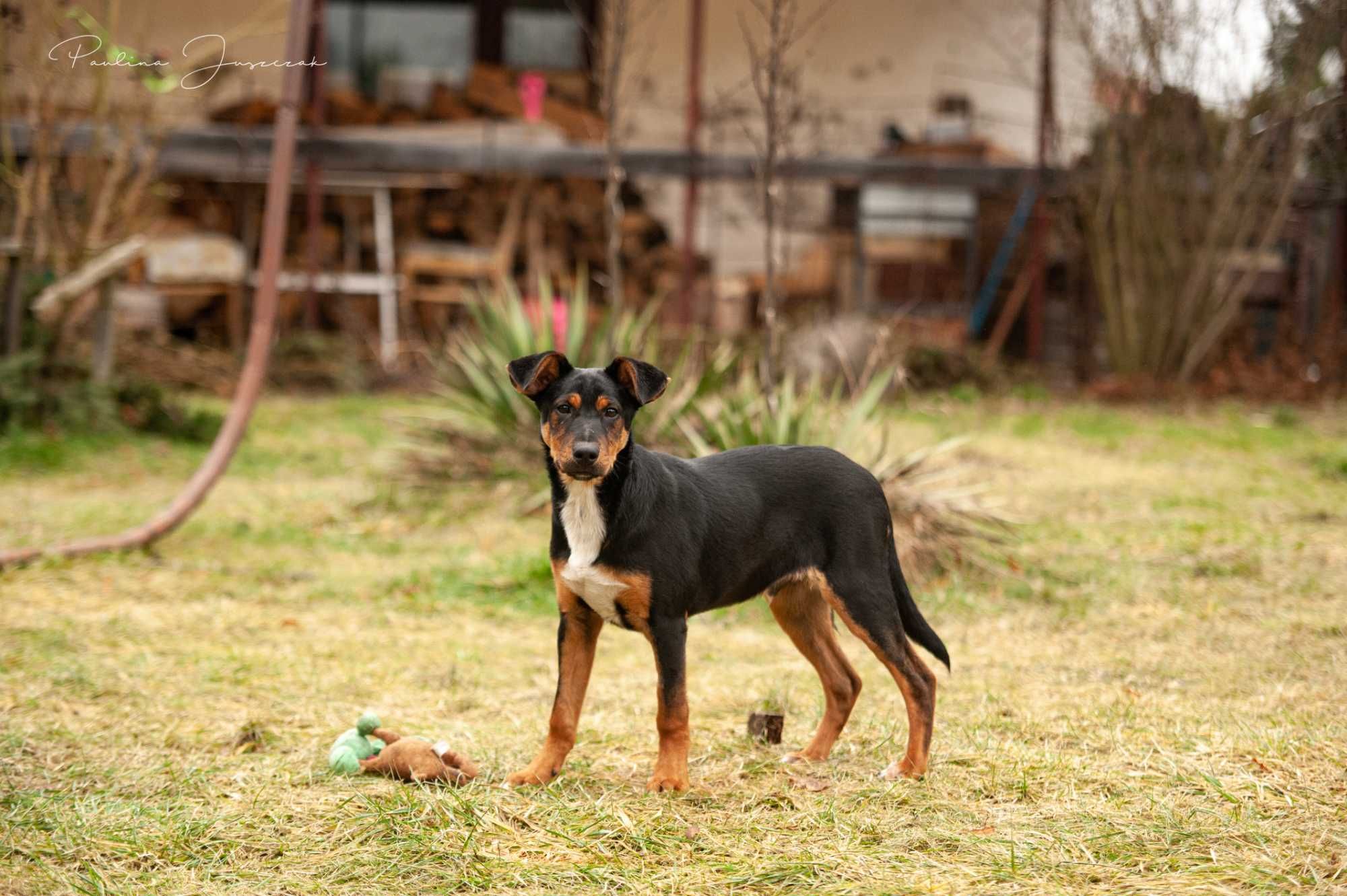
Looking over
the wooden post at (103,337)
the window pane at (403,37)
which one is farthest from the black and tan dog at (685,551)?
the window pane at (403,37)

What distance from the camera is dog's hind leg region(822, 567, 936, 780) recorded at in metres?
3.83

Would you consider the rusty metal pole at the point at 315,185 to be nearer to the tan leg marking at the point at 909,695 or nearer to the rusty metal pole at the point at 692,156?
the rusty metal pole at the point at 692,156

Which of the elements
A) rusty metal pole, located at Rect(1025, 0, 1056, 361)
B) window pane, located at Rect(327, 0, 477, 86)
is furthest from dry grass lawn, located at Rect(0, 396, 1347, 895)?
window pane, located at Rect(327, 0, 477, 86)

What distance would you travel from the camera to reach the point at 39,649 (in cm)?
518

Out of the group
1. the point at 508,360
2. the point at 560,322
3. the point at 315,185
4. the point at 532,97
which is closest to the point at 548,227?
the point at 532,97

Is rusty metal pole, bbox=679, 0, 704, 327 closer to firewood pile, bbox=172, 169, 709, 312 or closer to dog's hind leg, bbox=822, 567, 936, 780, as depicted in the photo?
firewood pile, bbox=172, 169, 709, 312

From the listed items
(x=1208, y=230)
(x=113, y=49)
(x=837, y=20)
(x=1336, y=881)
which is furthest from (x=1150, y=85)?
(x=1336, y=881)

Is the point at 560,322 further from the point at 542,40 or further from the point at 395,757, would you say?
the point at 542,40

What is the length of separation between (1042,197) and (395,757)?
11.5 meters

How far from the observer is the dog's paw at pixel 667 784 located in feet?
12.1

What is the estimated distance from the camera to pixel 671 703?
368 centimetres

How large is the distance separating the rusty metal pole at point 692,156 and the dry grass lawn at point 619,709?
5.19m

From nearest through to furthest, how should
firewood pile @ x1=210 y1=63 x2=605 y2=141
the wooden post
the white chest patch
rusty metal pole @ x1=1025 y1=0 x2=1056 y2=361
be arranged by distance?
1. the white chest patch
2. the wooden post
3. rusty metal pole @ x1=1025 y1=0 x2=1056 y2=361
4. firewood pile @ x1=210 y1=63 x2=605 y2=141

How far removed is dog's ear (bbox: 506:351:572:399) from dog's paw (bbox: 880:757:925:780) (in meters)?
1.41
